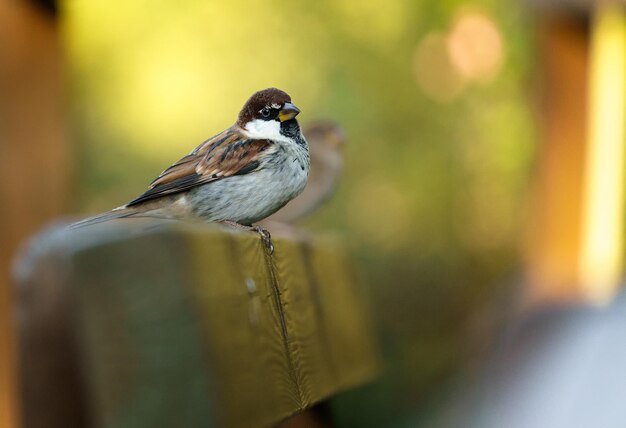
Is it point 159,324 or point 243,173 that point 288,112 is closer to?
point 243,173

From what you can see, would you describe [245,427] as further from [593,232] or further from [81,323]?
[593,232]

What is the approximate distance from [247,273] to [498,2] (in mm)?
7049

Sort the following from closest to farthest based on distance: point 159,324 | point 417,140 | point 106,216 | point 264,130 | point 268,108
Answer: point 159,324 → point 106,216 → point 268,108 → point 264,130 → point 417,140

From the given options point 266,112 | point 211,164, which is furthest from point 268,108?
point 211,164

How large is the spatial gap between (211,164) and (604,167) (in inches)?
106

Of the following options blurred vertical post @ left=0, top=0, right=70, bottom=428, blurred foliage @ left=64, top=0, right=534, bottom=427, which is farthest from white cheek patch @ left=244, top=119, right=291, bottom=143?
blurred foliage @ left=64, top=0, right=534, bottom=427

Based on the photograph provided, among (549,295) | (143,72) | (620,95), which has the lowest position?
(549,295)

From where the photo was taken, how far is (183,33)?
17.4ft

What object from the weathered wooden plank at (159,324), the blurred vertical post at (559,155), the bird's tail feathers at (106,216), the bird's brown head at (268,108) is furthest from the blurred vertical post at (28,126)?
the blurred vertical post at (559,155)

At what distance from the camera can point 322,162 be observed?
441cm

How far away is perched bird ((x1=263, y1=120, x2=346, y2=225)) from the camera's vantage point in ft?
13.4

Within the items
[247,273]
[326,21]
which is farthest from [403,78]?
[247,273]

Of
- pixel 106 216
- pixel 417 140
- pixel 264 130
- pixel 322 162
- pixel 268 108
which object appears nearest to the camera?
pixel 106 216

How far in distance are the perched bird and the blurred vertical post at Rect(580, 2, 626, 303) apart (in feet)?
3.39
